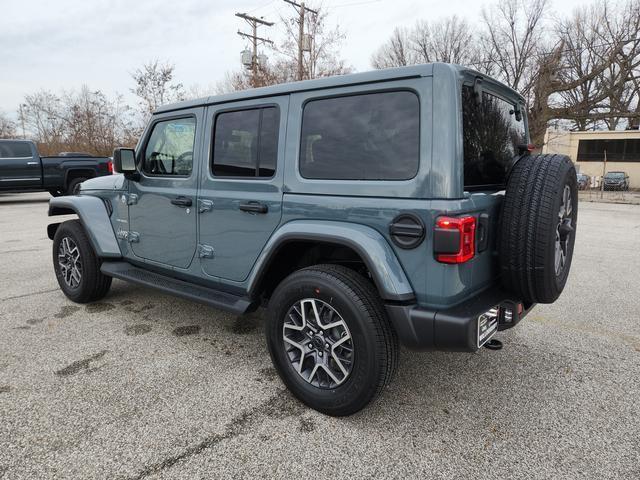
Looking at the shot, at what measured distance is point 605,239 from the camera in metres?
8.18

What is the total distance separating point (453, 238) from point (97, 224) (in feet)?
10.7

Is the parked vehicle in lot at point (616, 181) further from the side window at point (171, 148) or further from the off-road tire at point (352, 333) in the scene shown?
the off-road tire at point (352, 333)

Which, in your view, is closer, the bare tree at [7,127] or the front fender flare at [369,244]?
the front fender flare at [369,244]

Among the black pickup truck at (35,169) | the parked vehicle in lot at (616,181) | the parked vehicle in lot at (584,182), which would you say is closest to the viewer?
the black pickup truck at (35,169)

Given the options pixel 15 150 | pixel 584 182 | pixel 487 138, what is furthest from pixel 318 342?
pixel 584 182

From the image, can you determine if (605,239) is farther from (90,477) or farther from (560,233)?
(90,477)

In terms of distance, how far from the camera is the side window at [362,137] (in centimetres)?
221

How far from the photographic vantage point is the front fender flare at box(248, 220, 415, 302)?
2164 mm

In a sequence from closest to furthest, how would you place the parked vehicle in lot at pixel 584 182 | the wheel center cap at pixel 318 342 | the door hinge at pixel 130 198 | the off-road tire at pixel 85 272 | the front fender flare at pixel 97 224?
the wheel center cap at pixel 318 342
the door hinge at pixel 130 198
the front fender flare at pixel 97 224
the off-road tire at pixel 85 272
the parked vehicle in lot at pixel 584 182

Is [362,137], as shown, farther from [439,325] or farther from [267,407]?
[267,407]

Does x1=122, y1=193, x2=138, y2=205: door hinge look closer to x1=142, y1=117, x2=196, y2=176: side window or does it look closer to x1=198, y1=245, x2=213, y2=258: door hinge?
x1=142, y1=117, x2=196, y2=176: side window

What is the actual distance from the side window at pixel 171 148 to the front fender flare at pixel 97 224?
0.70 meters

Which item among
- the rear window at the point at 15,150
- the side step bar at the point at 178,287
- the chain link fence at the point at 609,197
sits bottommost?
the chain link fence at the point at 609,197

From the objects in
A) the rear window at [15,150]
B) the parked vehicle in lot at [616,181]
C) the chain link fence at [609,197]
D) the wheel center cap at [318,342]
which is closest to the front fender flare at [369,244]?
the wheel center cap at [318,342]
